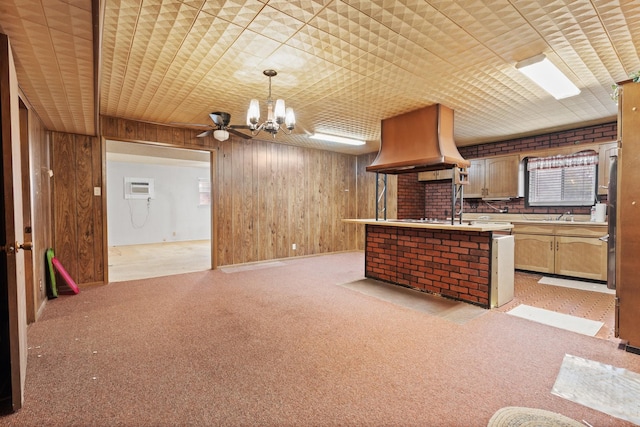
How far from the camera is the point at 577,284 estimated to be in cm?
425

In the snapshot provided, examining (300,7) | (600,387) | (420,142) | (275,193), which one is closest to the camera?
(600,387)

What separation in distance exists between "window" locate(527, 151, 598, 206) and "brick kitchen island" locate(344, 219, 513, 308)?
83.1 inches

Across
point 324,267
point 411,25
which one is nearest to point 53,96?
point 411,25

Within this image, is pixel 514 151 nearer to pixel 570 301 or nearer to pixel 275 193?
pixel 570 301

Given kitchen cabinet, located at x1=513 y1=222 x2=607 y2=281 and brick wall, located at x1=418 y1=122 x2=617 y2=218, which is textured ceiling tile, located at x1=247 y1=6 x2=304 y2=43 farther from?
brick wall, located at x1=418 y1=122 x2=617 y2=218

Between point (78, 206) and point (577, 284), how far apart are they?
696 centimetres

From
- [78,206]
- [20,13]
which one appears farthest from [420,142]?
[78,206]

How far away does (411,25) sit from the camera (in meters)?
2.19

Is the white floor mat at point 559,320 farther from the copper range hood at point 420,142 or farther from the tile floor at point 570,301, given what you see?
the copper range hood at point 420,142

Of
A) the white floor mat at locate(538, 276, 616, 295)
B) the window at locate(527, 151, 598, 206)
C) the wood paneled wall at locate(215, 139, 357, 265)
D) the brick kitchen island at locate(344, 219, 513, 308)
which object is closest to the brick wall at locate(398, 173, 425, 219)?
the wood paneled wall at locate(215, 139, 357, 265)

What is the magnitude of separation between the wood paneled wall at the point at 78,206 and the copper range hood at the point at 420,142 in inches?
154

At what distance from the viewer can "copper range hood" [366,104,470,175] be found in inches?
144

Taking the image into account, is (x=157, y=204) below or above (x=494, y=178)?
below

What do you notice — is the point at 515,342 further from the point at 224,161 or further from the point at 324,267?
the point at 224,161
